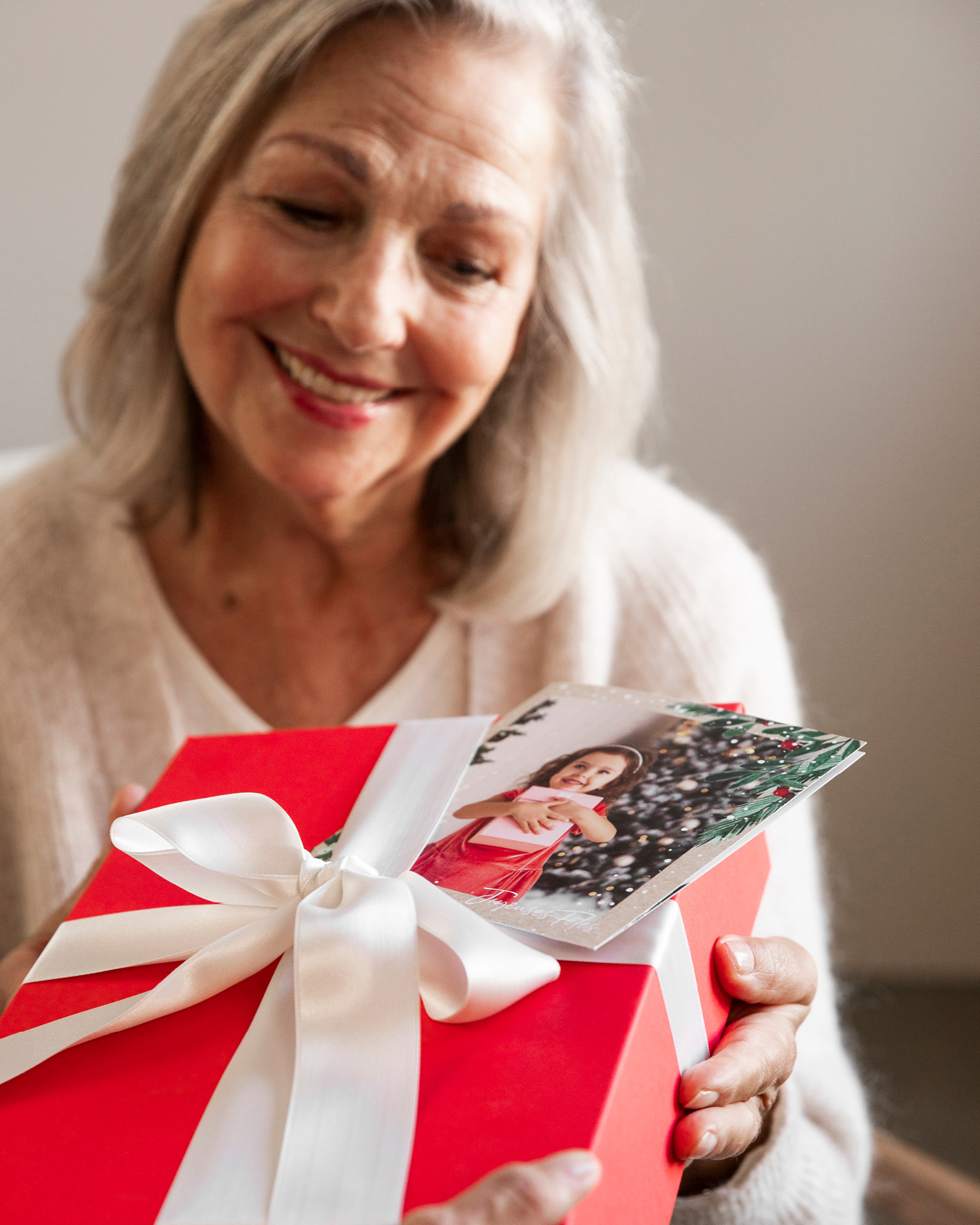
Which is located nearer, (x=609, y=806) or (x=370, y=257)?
(x=609, y=806)

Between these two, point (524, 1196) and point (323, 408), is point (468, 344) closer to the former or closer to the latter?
point (323, 408)

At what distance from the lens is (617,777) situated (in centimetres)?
55

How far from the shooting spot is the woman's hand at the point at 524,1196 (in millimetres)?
372

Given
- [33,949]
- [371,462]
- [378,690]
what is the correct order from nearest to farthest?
[33,949], [371,462], [378,690]

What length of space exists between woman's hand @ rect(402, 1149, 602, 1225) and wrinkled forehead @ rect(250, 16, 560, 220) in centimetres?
69

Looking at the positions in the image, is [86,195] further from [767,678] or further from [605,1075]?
[605,1075]

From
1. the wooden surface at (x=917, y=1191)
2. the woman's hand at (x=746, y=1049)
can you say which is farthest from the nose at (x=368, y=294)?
the wooden surface at (x=917, y=1191)

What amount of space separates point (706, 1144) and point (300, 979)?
0.19 m

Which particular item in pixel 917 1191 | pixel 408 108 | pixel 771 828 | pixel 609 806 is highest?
pixel 408 108

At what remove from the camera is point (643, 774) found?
544 millimetres

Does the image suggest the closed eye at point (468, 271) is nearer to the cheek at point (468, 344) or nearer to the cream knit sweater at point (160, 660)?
the cheek at point (468, 344)

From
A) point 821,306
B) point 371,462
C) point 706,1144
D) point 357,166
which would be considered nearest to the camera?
point 706,1144

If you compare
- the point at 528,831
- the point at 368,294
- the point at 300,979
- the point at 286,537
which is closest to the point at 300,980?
the point at 300,979

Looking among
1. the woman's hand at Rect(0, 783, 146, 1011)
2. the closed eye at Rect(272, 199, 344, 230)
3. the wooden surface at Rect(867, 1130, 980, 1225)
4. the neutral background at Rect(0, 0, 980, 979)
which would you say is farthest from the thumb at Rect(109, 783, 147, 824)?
the neutral background at Rect(0, 0, 980, 979)
